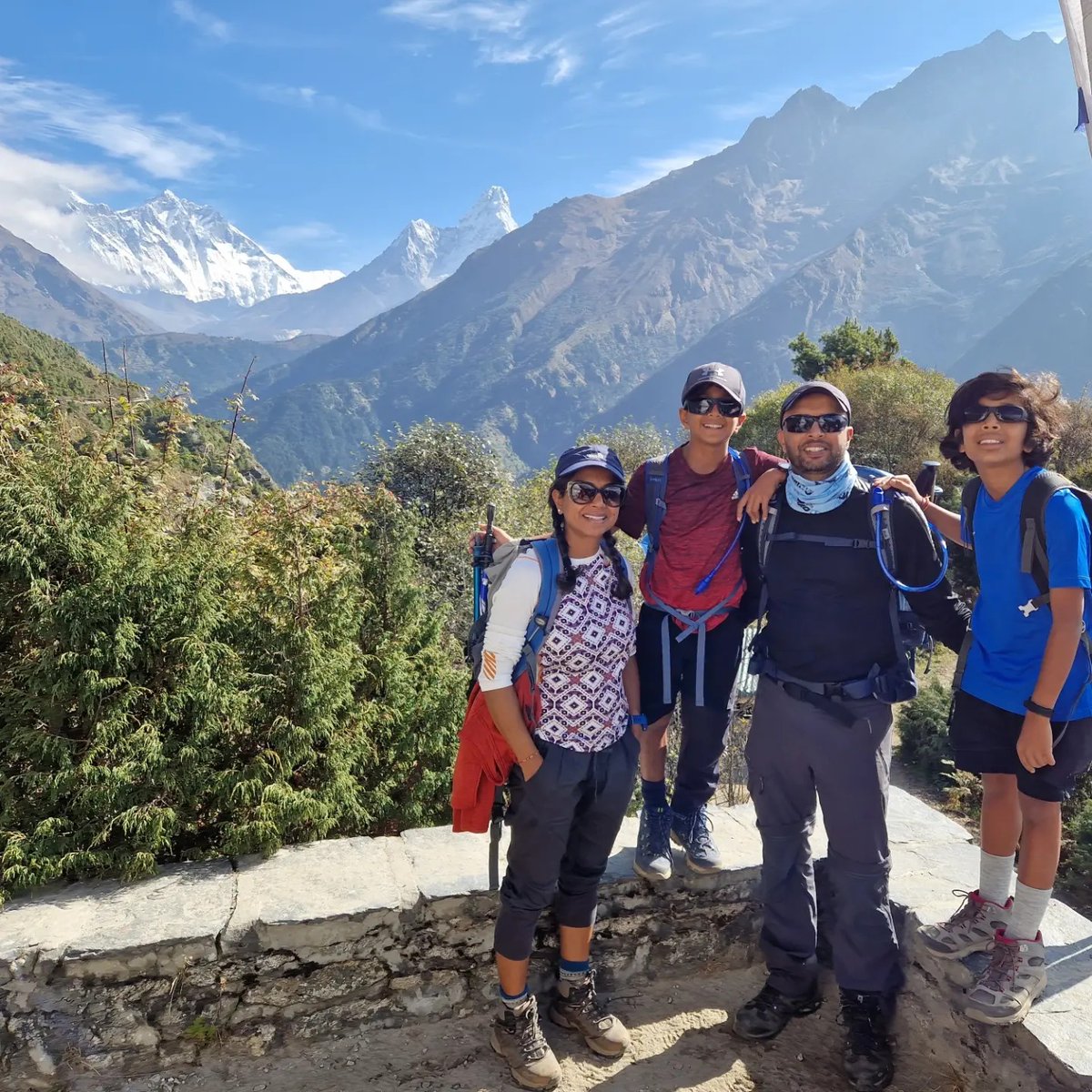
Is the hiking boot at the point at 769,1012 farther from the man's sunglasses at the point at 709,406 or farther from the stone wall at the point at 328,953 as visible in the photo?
the man's sunglasses at the point at 709,406

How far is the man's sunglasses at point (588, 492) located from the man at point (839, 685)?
0.68 metres

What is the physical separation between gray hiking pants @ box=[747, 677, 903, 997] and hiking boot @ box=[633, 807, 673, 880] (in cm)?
44

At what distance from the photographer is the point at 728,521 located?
308 cm

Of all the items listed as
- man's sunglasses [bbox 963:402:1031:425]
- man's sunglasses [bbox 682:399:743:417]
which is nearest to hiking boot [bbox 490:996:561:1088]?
man's sunglasses [bbox 682:399:743:417]

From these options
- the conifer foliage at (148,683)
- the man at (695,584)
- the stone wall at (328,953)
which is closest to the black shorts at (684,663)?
the man at (695,584)

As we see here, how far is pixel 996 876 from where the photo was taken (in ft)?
9.59

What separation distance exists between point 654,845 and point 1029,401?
7.76 feet

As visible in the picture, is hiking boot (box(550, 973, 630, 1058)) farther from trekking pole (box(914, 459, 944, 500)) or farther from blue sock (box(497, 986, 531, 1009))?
trekking pole (box(914, 459, 944, 500))

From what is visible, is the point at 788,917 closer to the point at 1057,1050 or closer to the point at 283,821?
the point at 1057,1050

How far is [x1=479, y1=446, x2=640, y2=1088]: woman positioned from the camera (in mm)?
2629

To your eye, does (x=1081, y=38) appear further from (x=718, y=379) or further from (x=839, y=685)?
(x=839, y=685)

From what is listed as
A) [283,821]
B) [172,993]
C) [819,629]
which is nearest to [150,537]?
[283,821]

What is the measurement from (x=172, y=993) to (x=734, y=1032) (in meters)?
2.29

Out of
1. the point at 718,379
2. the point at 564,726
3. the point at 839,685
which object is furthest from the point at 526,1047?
the point at 718,379
